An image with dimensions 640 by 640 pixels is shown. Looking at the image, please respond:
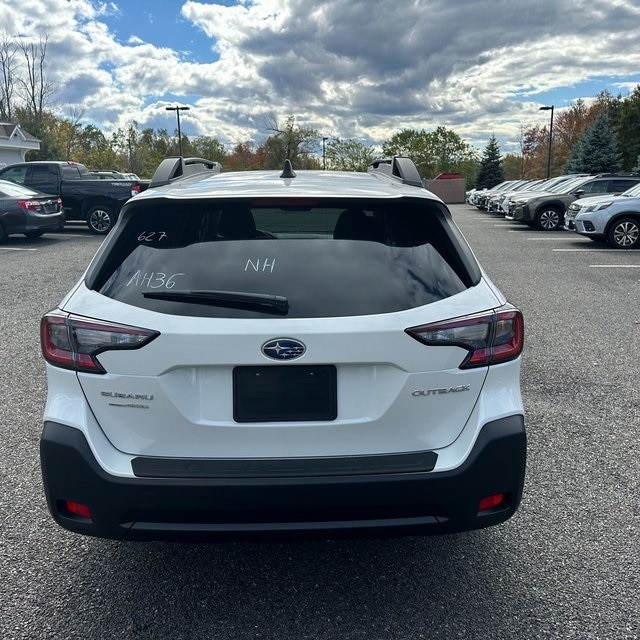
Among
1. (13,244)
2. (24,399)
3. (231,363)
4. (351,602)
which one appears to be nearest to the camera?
(231,363)

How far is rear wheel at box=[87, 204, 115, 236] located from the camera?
18156 millimetres

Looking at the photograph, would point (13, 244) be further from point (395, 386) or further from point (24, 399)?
point (395, 386)

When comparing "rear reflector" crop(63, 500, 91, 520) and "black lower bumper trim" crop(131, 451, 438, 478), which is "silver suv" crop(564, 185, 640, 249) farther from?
"rear reflector" crop(63, 500, 91, 520)

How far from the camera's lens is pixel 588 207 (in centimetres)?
1534

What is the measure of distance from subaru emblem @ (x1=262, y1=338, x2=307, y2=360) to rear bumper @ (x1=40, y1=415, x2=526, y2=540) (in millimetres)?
424

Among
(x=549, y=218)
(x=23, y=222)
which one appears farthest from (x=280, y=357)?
(x=549, y=218)

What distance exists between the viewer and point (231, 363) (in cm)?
220

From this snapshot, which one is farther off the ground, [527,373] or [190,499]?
[190,499]

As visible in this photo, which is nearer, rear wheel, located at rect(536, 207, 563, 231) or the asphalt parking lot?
the asphalt parking lot

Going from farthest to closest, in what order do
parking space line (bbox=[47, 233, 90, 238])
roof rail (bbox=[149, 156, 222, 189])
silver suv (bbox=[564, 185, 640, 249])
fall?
parking space line (bbox=[47, 233, 90, 238]), silver suv (bbox=[564, 185, 640, 249]), roof rail (bbox=[149, 156, 222, 189])

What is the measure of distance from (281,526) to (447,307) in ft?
3.27

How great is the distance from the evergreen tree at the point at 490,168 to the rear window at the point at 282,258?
63.9 metres

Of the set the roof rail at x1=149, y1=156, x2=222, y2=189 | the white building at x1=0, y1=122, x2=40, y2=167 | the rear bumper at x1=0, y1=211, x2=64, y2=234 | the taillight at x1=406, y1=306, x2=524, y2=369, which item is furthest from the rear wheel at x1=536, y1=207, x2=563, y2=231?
the white building at x1=0, y1=122, x2=40, y2=167

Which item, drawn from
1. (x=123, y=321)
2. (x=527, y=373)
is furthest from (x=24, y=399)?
(x=527, y=373)
